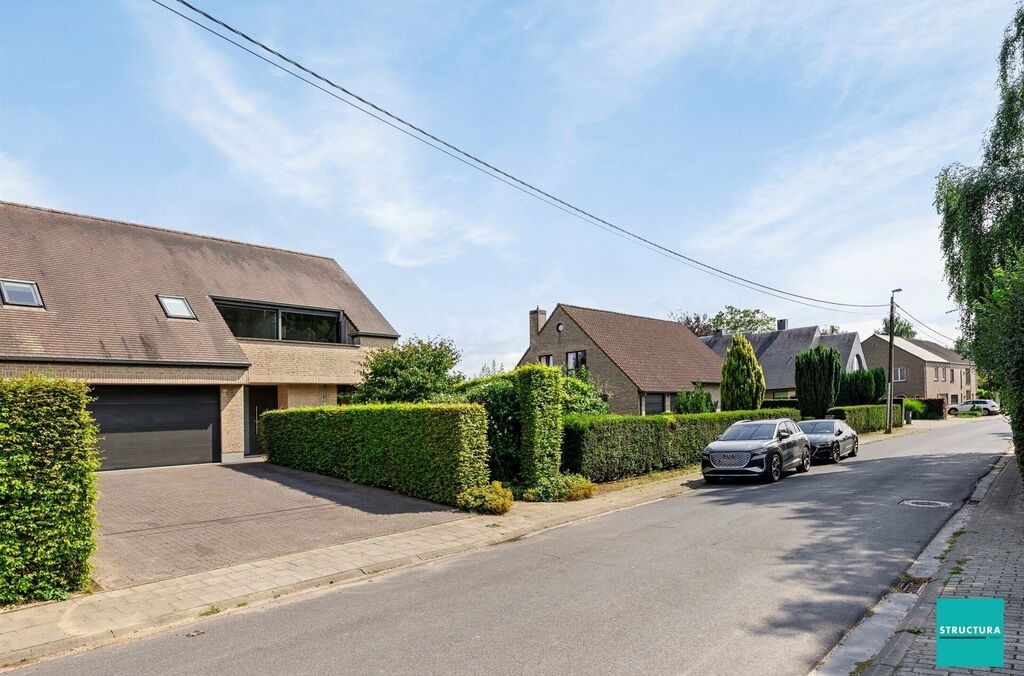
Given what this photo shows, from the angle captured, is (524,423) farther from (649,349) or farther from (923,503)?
(649,349)

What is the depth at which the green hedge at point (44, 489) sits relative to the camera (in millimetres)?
6926

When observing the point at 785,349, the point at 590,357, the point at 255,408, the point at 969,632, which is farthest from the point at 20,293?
the point at 785,349

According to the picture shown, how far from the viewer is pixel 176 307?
65.7 ft

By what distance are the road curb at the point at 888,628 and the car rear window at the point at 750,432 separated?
27.1 ft

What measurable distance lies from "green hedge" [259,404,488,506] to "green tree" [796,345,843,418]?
2605 cm

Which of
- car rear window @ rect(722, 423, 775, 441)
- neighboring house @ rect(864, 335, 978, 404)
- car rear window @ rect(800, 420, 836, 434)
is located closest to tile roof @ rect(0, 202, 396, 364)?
car rear window @ rect(722, 423, 775, 441)

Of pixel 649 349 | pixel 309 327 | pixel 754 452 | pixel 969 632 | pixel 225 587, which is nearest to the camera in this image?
pixel 969 632

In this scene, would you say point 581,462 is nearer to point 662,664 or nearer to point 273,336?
point 662,664

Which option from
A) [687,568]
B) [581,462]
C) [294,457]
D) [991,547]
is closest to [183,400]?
[294,457]

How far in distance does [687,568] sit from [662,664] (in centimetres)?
300

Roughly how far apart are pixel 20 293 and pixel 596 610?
1833 centimetres

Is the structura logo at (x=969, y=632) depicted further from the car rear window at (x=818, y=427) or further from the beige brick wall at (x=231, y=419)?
the beige brick wall at (x=231, y=419)

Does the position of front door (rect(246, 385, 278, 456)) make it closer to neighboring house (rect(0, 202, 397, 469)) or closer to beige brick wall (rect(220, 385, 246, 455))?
neighboring house (rect(0, 202, 397, 469))

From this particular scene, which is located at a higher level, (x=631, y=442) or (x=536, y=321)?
(x=536, y=321)
